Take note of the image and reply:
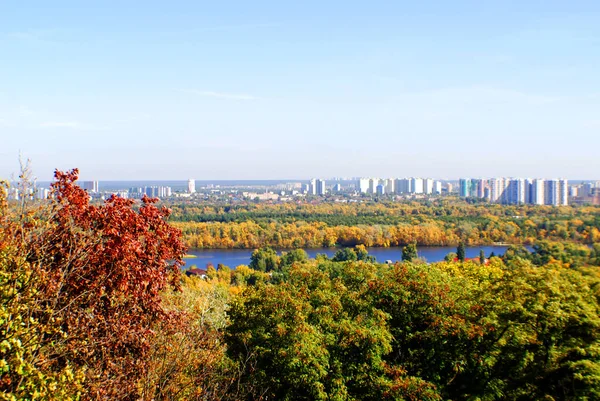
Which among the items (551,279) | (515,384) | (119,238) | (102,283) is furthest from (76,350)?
(551,279)

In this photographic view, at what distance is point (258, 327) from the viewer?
397 centimetres

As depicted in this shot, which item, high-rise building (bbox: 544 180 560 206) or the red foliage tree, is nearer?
the red foliage tree

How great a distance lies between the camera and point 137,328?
241 cm

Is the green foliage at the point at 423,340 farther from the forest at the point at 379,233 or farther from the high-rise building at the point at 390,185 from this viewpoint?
the high-rise building at the point at 390,185

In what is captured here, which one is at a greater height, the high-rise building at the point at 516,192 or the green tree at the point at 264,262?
the high-rise building at the point at 516,192

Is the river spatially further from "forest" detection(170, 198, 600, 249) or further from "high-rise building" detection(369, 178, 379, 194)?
"high-rise building" detection(369, 178, 379, 194)

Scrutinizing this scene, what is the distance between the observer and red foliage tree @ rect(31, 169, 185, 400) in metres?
2.14

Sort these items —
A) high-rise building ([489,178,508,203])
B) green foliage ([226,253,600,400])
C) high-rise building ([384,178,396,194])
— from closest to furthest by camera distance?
green foliage ([226,253,600,400]), high-rise building ([489,178,508,203]), high-rise building ([384,178,396,194])

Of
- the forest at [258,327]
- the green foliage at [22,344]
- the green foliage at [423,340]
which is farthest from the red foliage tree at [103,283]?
the green foliage at [423,340]

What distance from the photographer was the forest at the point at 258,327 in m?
2.01

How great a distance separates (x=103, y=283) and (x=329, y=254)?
20991mm

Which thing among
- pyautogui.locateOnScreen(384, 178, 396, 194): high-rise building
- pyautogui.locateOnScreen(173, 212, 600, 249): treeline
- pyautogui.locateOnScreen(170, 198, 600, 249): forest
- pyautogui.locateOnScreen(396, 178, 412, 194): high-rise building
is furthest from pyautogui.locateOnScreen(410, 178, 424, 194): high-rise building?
pyautogui.locateOnScreen(173, 212, 600, 249): treeline

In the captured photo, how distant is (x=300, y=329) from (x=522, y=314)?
1640mm

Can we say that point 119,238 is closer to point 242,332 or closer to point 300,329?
point 300,329
